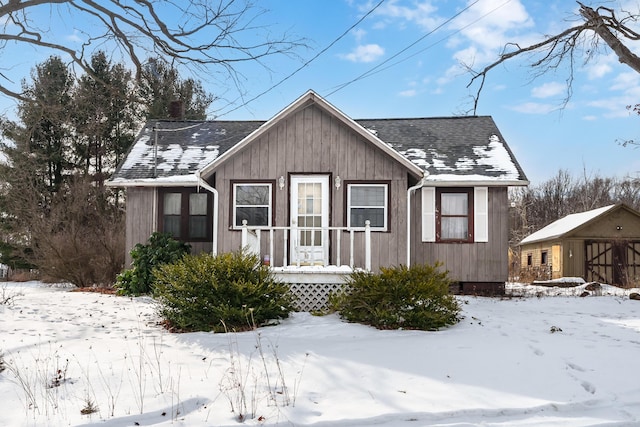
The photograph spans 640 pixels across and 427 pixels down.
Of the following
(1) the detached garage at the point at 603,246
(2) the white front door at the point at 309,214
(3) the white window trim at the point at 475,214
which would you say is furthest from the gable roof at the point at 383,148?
(1) the detached garage at the point at 603,246

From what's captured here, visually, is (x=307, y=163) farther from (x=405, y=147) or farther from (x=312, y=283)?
(x=405, y=147)

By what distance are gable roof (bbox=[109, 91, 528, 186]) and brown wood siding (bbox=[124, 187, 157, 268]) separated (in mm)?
585

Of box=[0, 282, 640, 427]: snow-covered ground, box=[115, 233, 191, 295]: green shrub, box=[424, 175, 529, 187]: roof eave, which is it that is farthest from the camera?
box=[424, 175, 529, 187]: roof eave

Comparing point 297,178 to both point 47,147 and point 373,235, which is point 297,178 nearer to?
point 373,235

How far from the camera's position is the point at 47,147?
90.1 feet

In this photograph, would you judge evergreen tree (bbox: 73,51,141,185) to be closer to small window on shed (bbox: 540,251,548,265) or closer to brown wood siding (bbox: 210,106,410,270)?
brown wood siding (bbox: 210,106,410,270)

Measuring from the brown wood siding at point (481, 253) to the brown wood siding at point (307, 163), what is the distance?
96.1 inches

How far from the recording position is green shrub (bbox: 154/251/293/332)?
8086mm

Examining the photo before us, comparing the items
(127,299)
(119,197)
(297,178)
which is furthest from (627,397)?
(119,197)

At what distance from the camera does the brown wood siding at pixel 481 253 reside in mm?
13680

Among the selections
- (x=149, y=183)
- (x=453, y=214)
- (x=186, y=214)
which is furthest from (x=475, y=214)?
(x=149, y=183)

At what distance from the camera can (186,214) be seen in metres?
14.4

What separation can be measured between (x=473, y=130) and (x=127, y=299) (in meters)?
11.2

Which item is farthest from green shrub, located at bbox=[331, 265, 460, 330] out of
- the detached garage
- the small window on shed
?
the small window on shed
